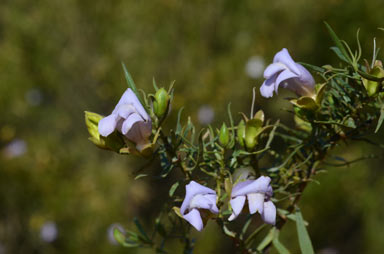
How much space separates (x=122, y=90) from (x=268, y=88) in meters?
2.35

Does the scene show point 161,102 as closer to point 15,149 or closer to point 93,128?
point 93,128

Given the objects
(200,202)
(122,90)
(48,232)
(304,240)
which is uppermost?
(200,202)

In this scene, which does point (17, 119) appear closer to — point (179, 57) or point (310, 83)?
point (179, 57)

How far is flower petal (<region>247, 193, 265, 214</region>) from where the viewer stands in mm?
410

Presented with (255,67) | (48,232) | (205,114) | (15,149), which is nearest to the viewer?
(48,232)

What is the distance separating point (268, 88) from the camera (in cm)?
48

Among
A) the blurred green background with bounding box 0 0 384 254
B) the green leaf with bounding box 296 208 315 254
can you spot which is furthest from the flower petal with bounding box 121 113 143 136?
the blurred green background with bounding box 0 0 384 254

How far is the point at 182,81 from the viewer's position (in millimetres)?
2783

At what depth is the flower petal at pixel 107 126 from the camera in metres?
0.43

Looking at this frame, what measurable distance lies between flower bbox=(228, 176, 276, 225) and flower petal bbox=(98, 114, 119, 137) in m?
0.14

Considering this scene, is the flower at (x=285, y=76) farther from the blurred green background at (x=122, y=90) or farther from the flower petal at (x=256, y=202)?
the blurred green background at (x=122, y=90)

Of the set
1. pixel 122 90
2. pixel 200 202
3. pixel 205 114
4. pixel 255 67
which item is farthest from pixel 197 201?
pixel 255 67

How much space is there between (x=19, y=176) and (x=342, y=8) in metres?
2.03

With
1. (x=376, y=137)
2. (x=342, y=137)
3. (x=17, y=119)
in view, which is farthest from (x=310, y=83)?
(x=17, y=119)
